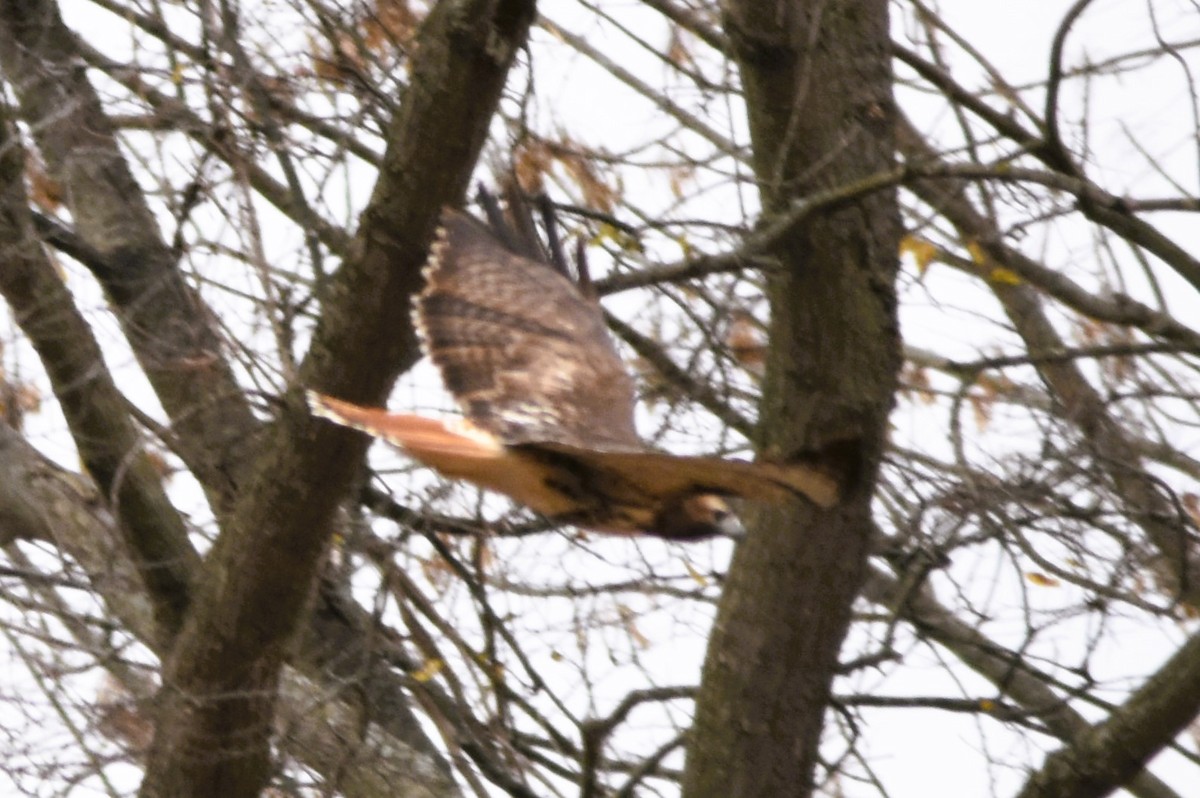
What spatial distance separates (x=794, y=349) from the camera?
10.9 ft

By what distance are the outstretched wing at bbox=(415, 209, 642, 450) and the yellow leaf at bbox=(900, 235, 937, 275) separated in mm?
1016

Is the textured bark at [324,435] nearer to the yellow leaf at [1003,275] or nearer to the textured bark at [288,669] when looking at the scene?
the textured bark at [288,669]

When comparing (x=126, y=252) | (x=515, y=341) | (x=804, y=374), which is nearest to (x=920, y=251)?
(x=804, y=374)

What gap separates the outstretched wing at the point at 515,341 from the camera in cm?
311

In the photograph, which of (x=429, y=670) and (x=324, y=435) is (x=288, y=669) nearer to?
(x=429, y=670)

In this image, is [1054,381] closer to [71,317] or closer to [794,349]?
[794,349]

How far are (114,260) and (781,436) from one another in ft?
6.01

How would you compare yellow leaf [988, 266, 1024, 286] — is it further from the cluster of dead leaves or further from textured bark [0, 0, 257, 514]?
textured bark [0, 0, 257, 514]

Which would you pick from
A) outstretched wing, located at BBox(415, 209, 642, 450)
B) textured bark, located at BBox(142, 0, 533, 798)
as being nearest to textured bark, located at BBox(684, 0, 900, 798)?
outstretched wing, located at BBox(415, 209, 642, 450)

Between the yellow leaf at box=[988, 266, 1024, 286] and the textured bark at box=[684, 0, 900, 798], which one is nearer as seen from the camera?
the textured bark at box=[684, 0, 900, 798]

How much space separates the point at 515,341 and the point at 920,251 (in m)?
1.30

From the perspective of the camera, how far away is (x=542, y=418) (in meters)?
3.00

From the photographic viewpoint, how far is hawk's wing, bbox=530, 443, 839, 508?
7.55 ft

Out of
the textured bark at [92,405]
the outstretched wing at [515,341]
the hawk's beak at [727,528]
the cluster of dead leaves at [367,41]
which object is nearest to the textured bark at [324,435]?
the outstretched wing at [515,341]
